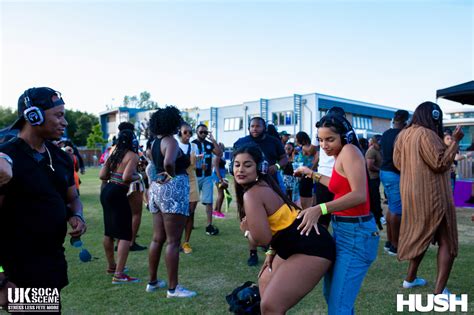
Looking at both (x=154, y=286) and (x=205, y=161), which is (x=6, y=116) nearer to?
(x=205, y=161)

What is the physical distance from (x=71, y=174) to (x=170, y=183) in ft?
5.92

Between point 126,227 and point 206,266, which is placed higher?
point 126,227

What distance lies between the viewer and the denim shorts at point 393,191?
18.8 ft

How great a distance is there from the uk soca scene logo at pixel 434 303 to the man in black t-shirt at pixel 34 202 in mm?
3346

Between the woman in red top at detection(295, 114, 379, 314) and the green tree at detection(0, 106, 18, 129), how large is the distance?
64.6 metres

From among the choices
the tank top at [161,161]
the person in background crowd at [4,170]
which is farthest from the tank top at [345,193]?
the tank top at [161,161]

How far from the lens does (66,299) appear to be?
447cm

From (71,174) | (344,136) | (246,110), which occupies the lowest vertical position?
(71,174)

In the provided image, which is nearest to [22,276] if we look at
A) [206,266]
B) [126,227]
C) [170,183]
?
[170,183]

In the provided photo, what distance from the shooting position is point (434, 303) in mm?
4156

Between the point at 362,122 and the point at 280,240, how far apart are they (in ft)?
152

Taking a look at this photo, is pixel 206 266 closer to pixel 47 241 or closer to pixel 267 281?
pixel 267 281

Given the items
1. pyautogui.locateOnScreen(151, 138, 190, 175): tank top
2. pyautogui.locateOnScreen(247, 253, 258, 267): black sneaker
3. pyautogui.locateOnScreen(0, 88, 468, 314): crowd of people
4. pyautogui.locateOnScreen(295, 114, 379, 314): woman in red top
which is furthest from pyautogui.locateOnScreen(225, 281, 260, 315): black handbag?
pyautogui.locateOnScreen(247, 253, 258, 267): black sneaker

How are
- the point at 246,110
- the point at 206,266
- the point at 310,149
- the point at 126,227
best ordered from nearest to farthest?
the point at 126,227, the point at 206,266, the point at 310,149, the point at 246,110
